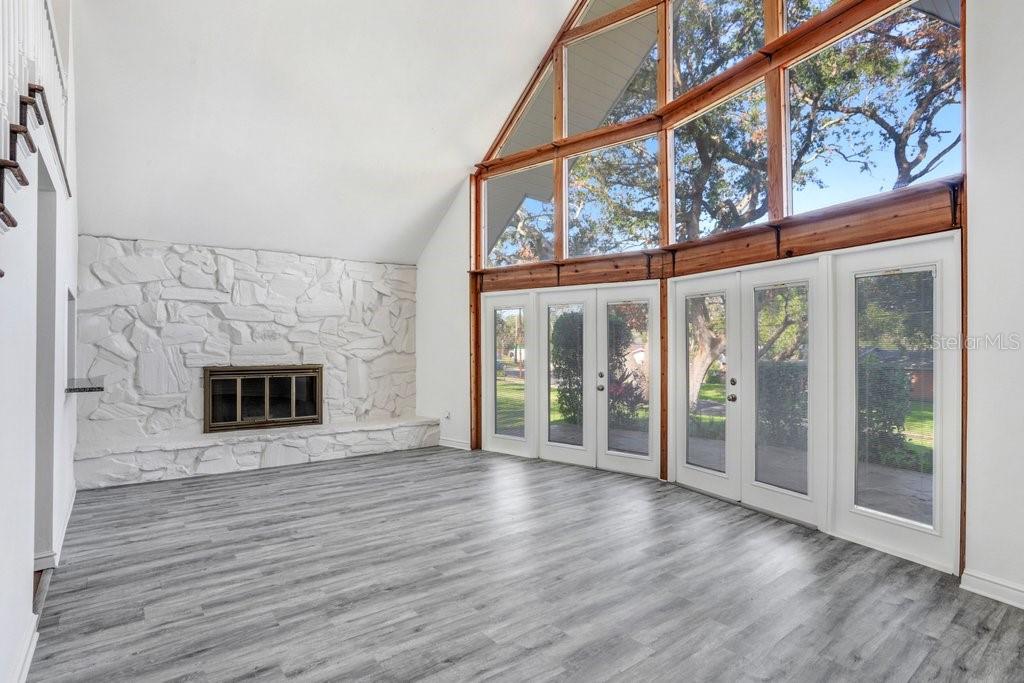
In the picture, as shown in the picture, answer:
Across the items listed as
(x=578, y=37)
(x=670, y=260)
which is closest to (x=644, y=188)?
(x=670, y=260)

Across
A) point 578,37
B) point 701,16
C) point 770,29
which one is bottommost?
point 770,29

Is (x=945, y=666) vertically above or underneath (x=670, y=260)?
underneath

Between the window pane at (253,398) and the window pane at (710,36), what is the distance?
17.8 feet

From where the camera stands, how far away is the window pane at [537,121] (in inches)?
254

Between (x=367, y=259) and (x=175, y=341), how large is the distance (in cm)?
239

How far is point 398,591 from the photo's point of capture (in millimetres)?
2994

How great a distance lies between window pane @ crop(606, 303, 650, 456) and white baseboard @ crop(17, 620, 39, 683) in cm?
459

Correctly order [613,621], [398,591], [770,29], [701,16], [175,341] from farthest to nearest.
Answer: [175,341]
[701,16]
[770,29]
[398,591]
[613,621]

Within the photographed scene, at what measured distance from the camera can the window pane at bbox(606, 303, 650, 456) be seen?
5.56 m

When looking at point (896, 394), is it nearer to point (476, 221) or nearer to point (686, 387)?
point (686, 387)

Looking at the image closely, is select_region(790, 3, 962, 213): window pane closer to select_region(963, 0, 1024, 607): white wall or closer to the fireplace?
select_region(963, 0, 1024, 607): white wall

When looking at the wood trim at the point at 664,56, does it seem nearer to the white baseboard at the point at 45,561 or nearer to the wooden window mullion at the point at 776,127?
the wooden window mullion at the point at 776,127

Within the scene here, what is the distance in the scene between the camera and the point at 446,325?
727 cm

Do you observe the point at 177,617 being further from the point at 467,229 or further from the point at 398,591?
the point at 467,229
